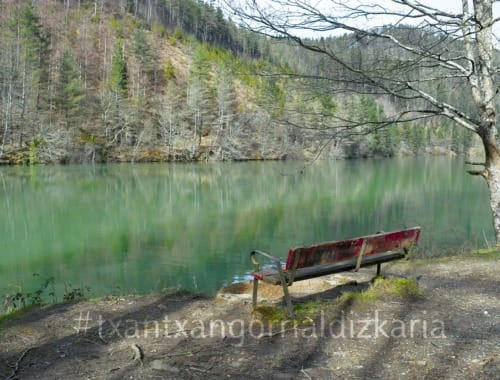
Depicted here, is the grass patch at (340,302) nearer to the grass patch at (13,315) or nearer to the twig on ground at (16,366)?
the twig on ground at (16,366)

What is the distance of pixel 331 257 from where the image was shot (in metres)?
5.30

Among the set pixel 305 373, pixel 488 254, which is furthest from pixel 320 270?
pixel 488 254

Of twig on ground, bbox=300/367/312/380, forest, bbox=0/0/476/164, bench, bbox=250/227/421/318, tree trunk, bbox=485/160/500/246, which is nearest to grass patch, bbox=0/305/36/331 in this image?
bench, bbox=250/227/421/318

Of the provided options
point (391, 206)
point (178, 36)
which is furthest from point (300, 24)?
point (178, 36)

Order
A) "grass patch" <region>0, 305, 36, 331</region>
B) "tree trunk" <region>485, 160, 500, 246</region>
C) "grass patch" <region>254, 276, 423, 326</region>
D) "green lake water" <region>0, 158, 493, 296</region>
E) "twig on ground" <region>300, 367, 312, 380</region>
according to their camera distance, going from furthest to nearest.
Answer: "green lake water" <region>0, 158, 493, 296</region>, "tree trunk" <region>485, 160, 500, 246</region>, "grass patch" <region>0, 305, 36, 331</region>, "grass patch" <region>254, 276, 423, 326</region>, "twig on ground" <region>300, 367, 312, 380</region>

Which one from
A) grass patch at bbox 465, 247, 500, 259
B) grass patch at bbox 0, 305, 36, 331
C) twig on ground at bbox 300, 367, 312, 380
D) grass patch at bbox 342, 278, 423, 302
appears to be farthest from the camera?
grass patch at bbox 465, 247, 500, 259

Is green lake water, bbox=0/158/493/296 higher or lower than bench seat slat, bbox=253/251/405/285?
lower

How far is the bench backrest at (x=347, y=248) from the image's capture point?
4.95 metres

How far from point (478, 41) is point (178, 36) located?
76.2m

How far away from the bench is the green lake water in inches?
99.1

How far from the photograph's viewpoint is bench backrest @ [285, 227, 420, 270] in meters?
4.95

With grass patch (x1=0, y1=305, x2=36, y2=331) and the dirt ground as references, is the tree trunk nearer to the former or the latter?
the dirt ground

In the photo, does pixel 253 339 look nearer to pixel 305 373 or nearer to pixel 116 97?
pixel 305 373

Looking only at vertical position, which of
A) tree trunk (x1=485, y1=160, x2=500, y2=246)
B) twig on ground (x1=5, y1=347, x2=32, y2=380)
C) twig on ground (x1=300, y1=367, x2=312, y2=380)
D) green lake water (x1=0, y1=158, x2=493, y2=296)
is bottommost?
green lake water (x1=0, y1=158, x2=493, y2=296)
